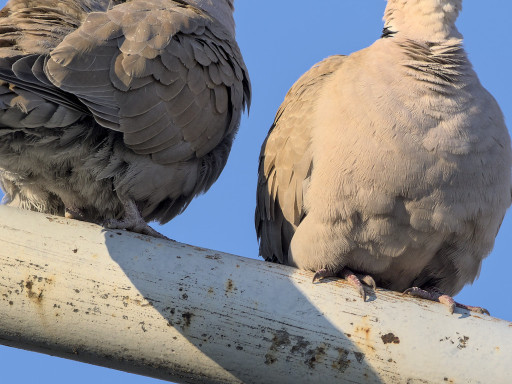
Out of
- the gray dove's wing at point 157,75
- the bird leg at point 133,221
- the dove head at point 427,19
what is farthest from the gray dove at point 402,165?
the bird leg at point 133,221

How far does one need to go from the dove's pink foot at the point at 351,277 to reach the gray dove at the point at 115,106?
3.32 ft

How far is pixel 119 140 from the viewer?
4.44 m

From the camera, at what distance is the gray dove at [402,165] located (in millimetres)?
4277

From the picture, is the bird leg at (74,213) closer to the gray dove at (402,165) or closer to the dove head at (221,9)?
the gray dove at (402,165)

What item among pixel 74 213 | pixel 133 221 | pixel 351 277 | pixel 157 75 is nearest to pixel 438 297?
pixel 351 277

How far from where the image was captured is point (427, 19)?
4590 millimetres

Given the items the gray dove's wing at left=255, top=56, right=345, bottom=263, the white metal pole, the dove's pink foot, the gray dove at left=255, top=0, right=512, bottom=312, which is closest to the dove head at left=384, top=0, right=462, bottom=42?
the gray dove at left=255, top=0, right=512, bottom=312

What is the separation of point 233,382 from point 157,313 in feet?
1.39

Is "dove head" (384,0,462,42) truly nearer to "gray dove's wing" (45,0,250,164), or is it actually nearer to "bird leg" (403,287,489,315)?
"gray dove's wing" (45,0,250,164)

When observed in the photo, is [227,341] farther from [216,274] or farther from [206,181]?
[206,181]

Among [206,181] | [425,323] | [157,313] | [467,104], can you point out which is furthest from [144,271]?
[467,104]

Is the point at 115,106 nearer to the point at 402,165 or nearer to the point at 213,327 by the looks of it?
the point at 213,327

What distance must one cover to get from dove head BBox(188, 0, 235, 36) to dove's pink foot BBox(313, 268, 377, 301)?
6.59ft

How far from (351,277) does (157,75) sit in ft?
4.76
